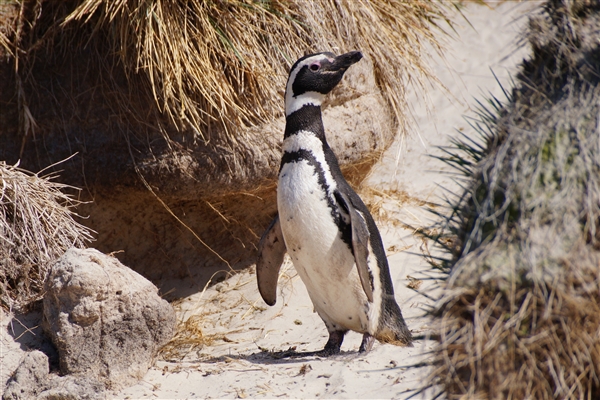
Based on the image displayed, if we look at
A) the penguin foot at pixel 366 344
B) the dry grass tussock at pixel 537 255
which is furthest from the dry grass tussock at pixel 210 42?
the dry grass tussock at pixel 537 255

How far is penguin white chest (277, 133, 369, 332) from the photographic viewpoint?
3066 mm

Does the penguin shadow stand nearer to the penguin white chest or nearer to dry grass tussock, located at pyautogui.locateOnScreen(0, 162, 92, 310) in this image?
the penguin white chest

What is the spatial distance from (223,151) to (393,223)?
54.9 inches

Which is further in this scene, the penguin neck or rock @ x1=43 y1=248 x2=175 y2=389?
the penguin neck

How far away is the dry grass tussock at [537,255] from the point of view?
4.47ft

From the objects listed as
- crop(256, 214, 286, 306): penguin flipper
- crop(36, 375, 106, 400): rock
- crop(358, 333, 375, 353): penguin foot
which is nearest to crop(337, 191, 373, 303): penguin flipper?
crop(358, 333, 375, 353): penguin foot

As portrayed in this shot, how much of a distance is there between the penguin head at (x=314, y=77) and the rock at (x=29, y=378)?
1569 millimetres

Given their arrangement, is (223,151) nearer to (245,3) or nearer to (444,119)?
(245,3)

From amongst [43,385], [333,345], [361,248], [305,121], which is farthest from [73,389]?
[305,121]

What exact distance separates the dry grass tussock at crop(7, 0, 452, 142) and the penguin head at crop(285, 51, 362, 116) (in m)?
0.59

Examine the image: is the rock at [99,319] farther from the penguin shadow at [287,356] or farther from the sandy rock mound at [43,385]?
the penguin shadow at [287,356]

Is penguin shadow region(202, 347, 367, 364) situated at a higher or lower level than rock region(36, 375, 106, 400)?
lower

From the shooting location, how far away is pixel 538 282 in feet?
4.46

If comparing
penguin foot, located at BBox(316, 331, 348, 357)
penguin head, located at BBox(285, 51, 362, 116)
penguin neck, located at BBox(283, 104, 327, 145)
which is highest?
penguin head, located at BBox(285, 51, 362, 116)
